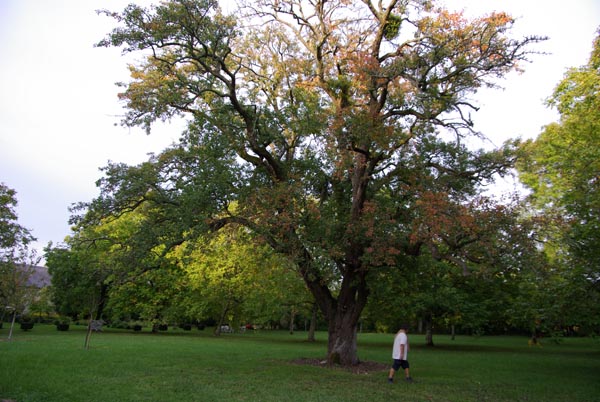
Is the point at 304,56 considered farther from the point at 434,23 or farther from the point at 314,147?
the point at 434,23

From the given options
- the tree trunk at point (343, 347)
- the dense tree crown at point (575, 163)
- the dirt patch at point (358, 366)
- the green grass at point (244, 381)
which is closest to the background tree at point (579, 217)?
→ the dense tree crown at point (575, 163)

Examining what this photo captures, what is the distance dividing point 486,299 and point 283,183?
2168 cm

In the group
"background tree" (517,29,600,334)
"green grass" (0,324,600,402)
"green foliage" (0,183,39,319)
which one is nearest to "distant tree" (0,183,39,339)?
"green foliage" (0,183,39,319)

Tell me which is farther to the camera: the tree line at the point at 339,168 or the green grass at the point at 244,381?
the tree line at the point at 339,168

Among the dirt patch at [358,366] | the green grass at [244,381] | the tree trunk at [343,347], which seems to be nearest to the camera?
the green grass at [244,381]

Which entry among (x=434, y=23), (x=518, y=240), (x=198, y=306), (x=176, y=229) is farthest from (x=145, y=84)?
(x=198, y=306)

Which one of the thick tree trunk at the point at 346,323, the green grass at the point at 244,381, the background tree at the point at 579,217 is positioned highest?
the background tree at the point at 579,217

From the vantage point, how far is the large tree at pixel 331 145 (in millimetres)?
12836

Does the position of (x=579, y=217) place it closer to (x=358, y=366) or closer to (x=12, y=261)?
(x=358, y=366)

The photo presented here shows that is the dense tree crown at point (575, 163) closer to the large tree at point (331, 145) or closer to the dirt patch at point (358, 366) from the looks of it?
the large tree at point (331, 145)

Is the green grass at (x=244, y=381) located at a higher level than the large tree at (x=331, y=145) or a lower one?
lower

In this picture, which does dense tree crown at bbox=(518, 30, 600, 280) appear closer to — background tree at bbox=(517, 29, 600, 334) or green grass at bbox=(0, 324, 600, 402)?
background tree at bbox=(517, 29, 600, 334)

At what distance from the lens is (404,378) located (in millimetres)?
13539

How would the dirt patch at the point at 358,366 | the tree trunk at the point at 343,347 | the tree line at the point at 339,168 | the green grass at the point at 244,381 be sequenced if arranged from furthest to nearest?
the tree trunk at the point at 343,347
the dirt patch at the point at 358,366
the tree line at the point at 339,168
the green grass at the point at 244,381
